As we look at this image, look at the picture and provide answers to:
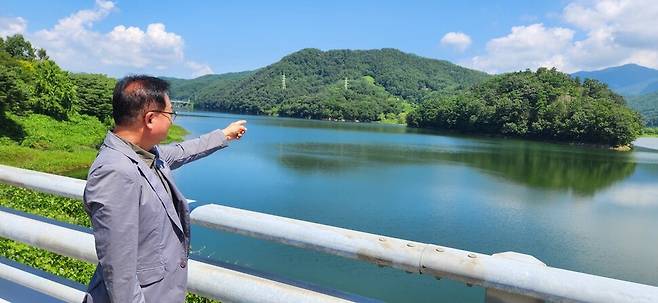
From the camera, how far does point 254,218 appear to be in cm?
214

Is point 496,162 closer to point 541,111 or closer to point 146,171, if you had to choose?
point 541,111

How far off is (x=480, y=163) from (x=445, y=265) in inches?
1621

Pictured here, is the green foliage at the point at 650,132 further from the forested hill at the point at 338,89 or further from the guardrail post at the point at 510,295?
the guardrail post at the point at 510,295

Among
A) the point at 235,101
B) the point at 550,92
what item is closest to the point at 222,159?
the point at 550,92

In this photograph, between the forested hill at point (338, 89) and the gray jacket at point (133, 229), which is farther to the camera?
the forested hill at point (338, 89)

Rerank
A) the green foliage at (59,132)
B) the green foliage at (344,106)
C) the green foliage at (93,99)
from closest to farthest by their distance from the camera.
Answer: the green foliage at (59,132), the green foliage at (93,99), the green foliage at (344,106)

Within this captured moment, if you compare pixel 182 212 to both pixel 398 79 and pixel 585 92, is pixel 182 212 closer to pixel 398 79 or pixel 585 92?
pixel 585 92

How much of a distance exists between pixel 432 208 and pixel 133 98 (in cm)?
2040

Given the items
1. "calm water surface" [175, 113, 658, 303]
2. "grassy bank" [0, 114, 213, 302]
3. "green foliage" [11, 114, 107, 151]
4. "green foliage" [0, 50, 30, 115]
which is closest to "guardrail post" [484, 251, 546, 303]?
"calm water surface" [175, 113, 658, 303]

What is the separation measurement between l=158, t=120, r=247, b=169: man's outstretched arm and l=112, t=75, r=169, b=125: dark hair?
1.59 ft

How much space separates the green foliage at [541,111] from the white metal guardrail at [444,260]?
7395 centimetres

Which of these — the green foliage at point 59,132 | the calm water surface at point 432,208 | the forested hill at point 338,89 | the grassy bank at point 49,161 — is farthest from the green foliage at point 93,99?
the forested hill at point 338,89

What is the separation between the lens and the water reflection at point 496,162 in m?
33.5

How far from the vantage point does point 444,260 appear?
5.49ft
